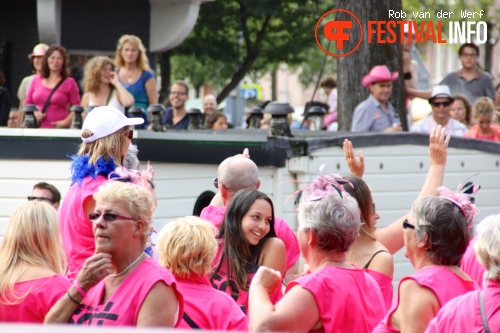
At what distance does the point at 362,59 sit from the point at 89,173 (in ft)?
22.7

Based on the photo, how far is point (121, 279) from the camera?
4.09m

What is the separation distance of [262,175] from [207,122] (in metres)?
5.23

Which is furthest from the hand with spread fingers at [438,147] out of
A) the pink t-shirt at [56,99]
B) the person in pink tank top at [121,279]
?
the pink t-shirt at [56,99]

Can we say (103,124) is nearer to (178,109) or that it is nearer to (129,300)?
(129,300)

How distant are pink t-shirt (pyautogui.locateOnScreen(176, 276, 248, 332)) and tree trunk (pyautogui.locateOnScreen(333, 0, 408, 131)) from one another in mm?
7636

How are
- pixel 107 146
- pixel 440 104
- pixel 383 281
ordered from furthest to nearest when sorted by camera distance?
pixel 440 104 < pixel 107 146 < pixel 383 281

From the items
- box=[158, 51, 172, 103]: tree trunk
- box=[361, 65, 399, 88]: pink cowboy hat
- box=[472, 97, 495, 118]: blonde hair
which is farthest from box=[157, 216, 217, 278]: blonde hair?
box=[158, 51, 172, 103]: tree trunk

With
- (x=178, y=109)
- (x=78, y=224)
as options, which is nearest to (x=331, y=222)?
(x=78, y=224)

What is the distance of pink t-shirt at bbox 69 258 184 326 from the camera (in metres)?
3.96

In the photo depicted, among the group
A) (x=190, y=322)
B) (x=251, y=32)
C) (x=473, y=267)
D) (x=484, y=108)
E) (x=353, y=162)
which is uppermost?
(x=251, y=32)

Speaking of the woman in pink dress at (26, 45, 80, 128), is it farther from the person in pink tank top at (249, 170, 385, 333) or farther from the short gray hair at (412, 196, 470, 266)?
the short gray hair at (412, 196, 470, 266)

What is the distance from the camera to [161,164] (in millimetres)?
8750

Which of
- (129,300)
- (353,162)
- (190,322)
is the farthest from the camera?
Result: (353,162)

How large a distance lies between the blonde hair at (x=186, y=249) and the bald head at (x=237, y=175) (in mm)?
1236
